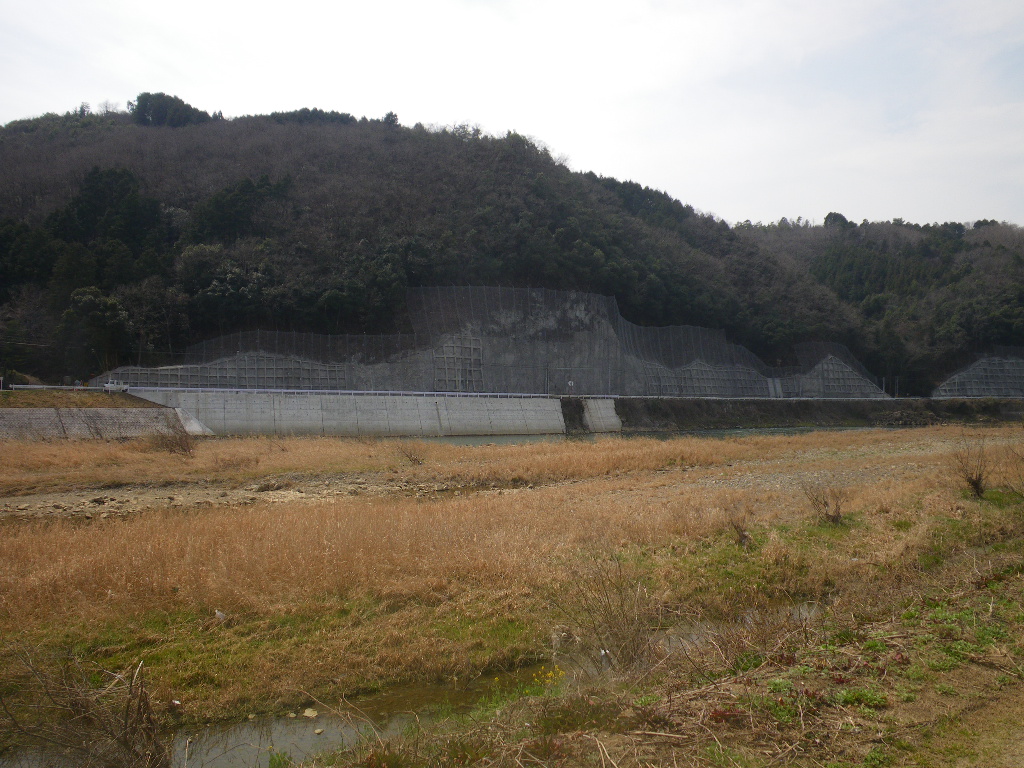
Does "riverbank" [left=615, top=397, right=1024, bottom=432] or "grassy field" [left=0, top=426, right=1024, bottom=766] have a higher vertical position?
"grassy field" [left=0, top=426, right=1024, bottom=766]

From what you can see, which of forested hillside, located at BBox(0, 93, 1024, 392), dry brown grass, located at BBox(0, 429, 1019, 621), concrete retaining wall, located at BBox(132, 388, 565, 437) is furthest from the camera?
forested hillside, located at BBox(0, 93, 1024, 392)

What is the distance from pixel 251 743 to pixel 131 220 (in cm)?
5865

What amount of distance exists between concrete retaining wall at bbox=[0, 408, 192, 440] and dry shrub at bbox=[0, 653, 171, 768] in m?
25.3

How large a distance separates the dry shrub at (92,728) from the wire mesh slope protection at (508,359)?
40.7 meters

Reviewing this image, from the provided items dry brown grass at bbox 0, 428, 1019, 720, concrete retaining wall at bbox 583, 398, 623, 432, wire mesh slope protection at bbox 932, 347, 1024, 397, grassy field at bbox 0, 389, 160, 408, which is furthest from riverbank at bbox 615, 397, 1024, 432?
dry brown grass at bbox 0, 428, 1019, 720

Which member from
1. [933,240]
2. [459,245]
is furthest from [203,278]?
[933,240]

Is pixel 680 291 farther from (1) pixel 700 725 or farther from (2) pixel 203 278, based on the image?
(1) pixel 700 725

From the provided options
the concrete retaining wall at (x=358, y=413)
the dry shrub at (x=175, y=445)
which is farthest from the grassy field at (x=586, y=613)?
the concrete retaining wall at (x=358, y=413)

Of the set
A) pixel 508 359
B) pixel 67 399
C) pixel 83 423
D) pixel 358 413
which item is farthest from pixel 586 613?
pixel 508 359

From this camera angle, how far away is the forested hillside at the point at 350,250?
47406 mm

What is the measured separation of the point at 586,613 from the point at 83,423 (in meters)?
32.4

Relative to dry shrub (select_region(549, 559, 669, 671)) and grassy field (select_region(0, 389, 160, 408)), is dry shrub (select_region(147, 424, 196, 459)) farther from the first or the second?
dry shrub (select_region(549, 559, 669, 671))

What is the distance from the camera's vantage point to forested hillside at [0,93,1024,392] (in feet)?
156

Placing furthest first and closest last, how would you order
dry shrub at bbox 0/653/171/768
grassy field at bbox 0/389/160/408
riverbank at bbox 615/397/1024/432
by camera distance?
riverbank at bbox 615/397/1024/432, grassy field at bbox 0/389/160/408, dry shrub at bbox 0/653/171/768
